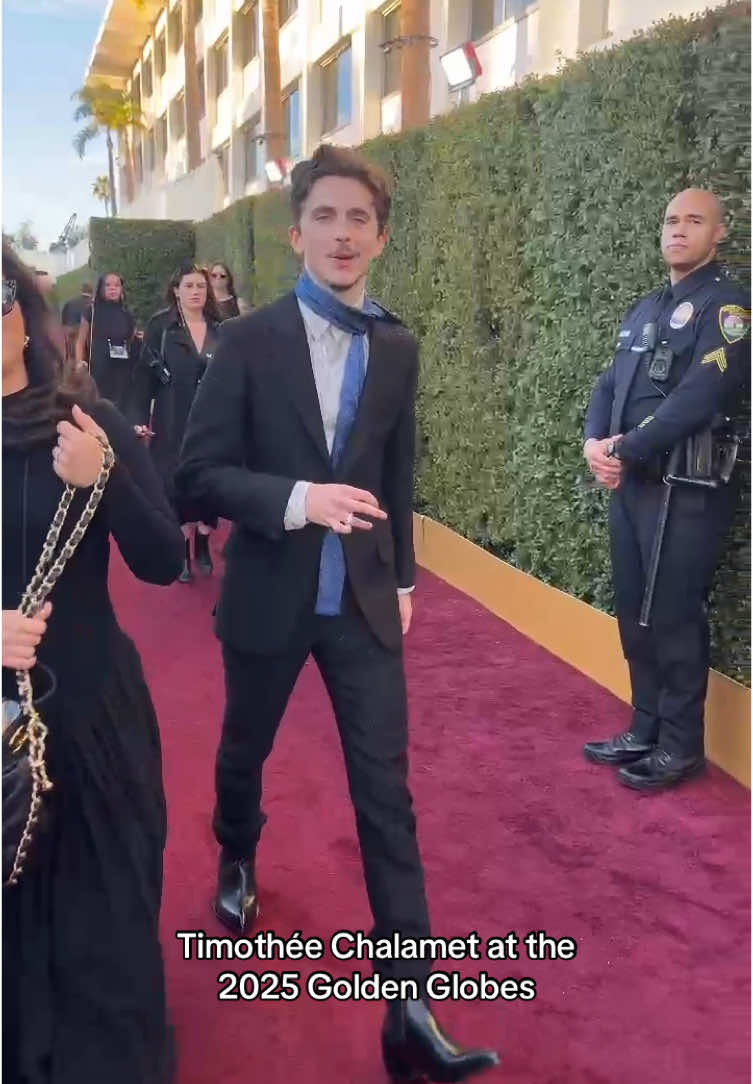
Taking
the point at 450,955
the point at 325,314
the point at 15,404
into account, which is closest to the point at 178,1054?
the point at 450,955

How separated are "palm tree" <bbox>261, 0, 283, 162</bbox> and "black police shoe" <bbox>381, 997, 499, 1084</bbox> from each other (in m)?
5.75

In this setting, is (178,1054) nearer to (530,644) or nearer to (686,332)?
(686,332)

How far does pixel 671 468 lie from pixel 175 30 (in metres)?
2.84

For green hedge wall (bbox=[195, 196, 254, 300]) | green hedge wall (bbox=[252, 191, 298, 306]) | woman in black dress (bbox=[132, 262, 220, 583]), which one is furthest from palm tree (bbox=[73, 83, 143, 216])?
green hedge wall (bbox=[195, 196, 254, 300])

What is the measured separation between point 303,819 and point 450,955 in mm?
916

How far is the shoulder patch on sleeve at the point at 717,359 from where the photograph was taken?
3.45 metres

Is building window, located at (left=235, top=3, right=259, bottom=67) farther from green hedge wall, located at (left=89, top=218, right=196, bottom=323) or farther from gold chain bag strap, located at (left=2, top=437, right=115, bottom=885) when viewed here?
green hedge wall, located at (left=89, top=218, right=196, bottom=323)

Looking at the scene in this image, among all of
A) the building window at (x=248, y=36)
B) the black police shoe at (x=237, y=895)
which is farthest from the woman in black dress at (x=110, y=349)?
the black police shoe at (x=237, y=895)

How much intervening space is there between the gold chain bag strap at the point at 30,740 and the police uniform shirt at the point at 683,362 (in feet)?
7.71

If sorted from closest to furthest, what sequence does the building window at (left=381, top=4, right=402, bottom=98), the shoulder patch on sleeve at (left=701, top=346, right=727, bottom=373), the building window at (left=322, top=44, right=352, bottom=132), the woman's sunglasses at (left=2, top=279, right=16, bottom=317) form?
the woman's sunglasses at (left=2, top=279, right=16, bottom=317), the shoulder patch on sleeve at (left=701, top=346, right=727, bottom=373), the building window at (left=322, top=44, right=352, bottom=132), the building window at (left=381, top=4, right=402, bottom=98)

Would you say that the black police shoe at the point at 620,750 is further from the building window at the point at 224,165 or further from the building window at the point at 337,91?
the building window at the point at 337,91

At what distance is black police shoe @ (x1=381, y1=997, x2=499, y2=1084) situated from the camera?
216cm

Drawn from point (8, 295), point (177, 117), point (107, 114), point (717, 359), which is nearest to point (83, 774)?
point (8, 295)

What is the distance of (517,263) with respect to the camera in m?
5.59
